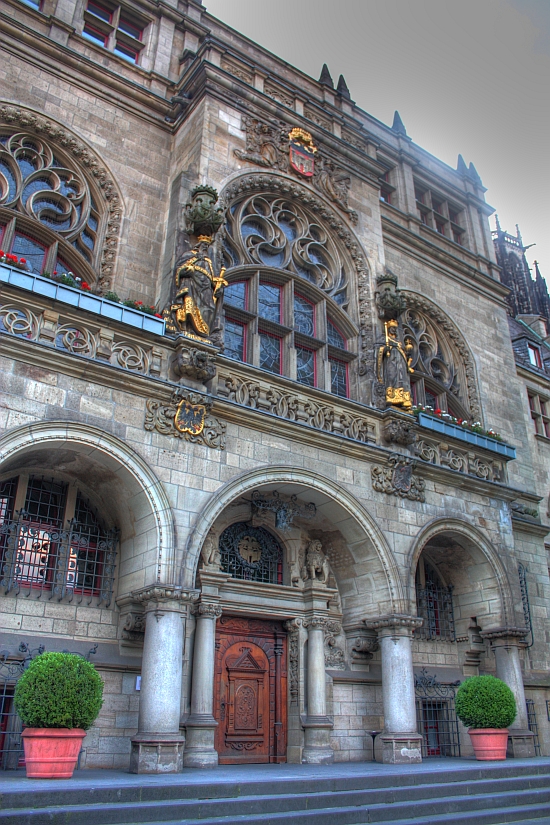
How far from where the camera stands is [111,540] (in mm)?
12055

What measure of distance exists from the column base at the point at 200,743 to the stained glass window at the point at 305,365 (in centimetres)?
723

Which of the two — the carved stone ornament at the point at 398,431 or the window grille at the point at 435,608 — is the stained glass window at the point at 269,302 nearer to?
the carved stone ornament at the point at 398,431

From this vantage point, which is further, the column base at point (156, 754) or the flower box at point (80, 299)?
the flower box at point (80, 299)

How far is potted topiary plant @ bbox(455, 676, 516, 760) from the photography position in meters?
12.7

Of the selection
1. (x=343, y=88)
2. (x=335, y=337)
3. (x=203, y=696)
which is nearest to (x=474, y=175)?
(x=343, y=88)

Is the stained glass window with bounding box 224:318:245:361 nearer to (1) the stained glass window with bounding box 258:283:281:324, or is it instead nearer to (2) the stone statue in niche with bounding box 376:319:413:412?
(1) the stained glass window with bounding box 258:283:281:324

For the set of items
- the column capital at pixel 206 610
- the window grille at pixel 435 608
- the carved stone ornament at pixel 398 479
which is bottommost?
the column capital at pixel 206 610

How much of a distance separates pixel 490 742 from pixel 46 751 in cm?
837

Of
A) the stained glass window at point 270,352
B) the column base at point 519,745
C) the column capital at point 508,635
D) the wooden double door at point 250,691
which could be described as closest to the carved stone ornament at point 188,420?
the stained glass window at point 270,352

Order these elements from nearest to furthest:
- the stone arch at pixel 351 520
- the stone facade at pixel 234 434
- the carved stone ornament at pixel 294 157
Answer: the stone facade at pixel 234 434, the stone arch at pixel 351 520, the carved stone ornament at pixel 294 157

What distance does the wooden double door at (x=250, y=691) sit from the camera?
490 inches

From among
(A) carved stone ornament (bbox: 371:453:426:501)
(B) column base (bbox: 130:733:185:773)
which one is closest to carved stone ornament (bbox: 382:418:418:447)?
(A) carved stone ornament (bbox: 371:453:426:501)

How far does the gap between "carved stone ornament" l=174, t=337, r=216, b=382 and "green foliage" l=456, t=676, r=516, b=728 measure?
744cm

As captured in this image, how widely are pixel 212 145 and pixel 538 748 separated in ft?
48.9
